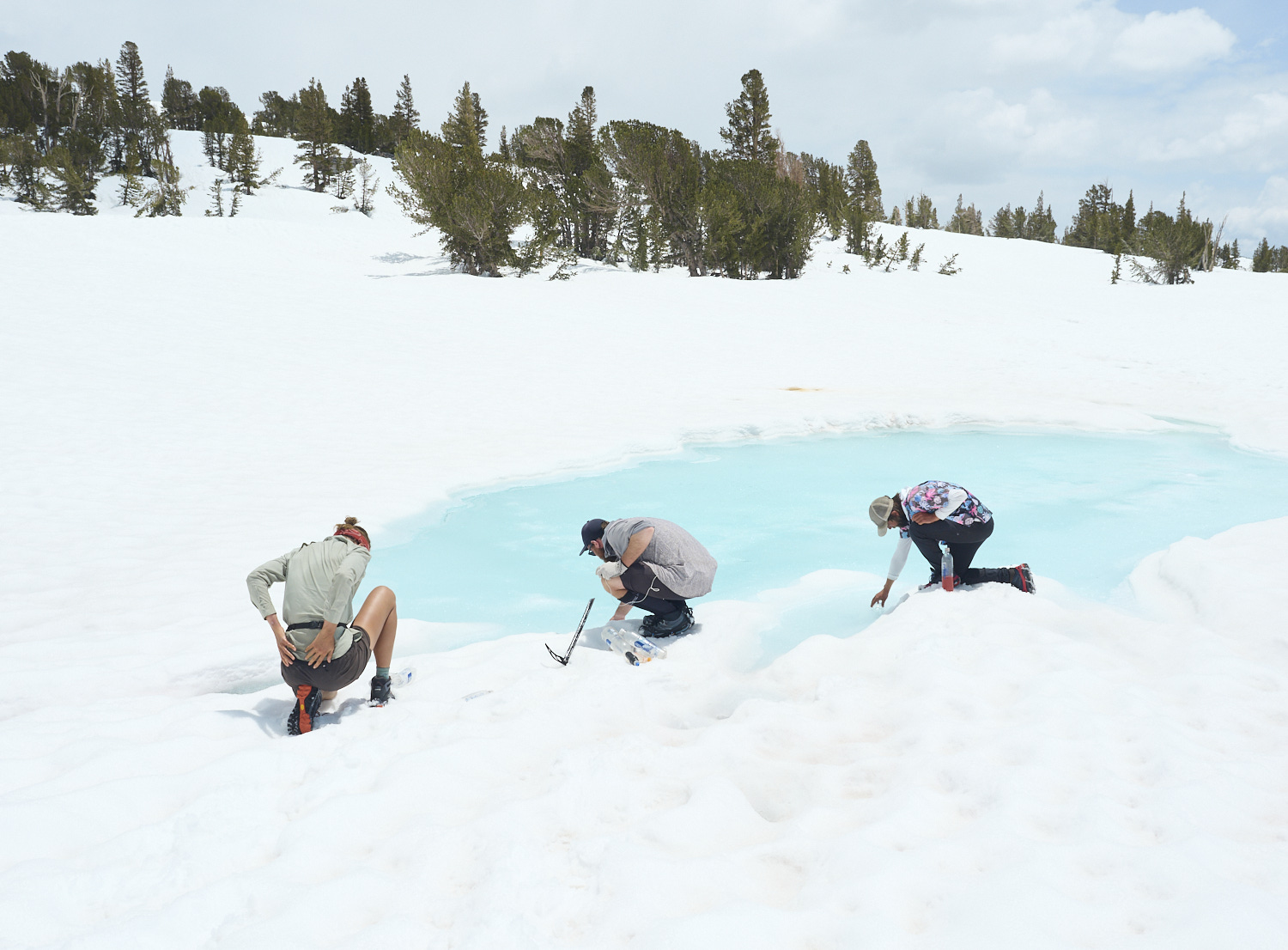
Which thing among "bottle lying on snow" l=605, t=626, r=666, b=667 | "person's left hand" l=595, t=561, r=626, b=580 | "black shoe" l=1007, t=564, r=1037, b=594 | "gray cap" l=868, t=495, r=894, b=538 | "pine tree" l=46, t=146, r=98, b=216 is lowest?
"bottle lying on snow" l=605, t=626, r=666, b=667

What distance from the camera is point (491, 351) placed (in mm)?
14227

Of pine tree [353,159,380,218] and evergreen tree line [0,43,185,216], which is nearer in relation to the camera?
evergreen tree line [0,43,185,216]

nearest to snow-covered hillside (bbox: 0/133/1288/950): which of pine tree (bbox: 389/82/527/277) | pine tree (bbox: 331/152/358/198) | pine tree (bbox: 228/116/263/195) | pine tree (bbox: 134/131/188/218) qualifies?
pine tree (bbox: 389/82/527/277)

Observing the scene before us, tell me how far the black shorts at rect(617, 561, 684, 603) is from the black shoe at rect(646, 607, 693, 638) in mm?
177

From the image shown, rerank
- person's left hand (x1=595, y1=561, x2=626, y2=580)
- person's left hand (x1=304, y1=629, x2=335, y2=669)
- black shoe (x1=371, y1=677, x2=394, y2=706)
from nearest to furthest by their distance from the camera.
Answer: person's left hand (x1=304, y1=629, x2=335, y2=669) → black shoe (x1=371, y1=677, x2=394, y2=706) → person's left hand (x1=595, y1=561, x2=626, y2=580)

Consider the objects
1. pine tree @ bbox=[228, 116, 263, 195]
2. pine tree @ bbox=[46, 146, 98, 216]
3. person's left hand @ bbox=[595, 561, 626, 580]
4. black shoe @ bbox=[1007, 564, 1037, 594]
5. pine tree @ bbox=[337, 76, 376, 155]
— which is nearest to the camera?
person's left hand @ bbox=[595, 561, 626, 580]

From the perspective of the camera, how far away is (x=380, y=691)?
380 centimetres

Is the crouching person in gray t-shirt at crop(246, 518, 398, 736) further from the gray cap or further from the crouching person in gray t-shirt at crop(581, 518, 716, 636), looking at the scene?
the gray cap

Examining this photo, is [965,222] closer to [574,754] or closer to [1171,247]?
[1171,247]

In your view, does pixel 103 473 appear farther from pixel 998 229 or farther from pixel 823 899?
pixel 998 229

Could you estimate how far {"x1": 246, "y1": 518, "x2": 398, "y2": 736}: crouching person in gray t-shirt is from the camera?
3484mm

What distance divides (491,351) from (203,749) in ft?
38.3

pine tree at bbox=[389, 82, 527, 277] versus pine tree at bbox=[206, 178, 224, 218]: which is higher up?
pine tree at bbox=[206, 178, 224, 218]

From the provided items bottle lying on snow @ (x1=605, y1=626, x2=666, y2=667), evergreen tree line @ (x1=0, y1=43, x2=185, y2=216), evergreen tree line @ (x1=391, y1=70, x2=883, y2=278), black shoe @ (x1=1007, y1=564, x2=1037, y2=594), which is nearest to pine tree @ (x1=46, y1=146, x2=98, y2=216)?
evergreen tree line @ (x1=0, y1=43, x2=185, y2=216)
